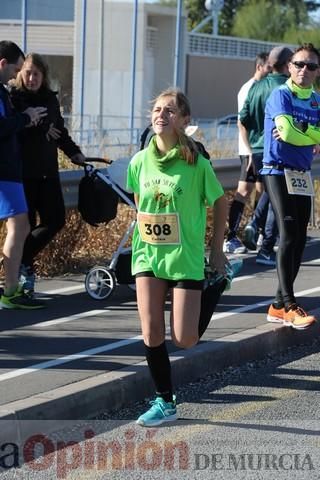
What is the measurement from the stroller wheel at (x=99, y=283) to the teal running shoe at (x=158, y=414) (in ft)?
9.50

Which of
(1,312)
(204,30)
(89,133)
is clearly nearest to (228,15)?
(204,30)

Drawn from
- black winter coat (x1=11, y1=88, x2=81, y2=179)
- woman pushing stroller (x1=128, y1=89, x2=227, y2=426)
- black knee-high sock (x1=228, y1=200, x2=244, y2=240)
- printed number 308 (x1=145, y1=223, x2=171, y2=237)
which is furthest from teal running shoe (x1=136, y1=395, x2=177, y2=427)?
black knee-high sock (x1=228, y1=200, x2=244, y2=240)

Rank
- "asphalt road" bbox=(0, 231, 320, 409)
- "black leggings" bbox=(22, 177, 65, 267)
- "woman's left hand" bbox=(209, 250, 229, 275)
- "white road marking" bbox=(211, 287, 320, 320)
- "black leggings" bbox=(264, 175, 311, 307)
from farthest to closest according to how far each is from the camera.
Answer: "black leggings" bbox=(22, 177, 65, 267) < "white road marking" bbox=(211, 287, 320, 320) < "black leggings" bbox=(264, 175, 311, 307) < "asphalt road" bbox=(0, 231, 320, 409) < "woman's left hand" bbox=(209, 250, 229, 275)

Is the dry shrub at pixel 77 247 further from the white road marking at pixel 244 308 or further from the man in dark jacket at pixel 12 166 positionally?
the white road marking at pixel 244 308

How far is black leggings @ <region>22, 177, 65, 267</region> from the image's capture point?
8.67 m

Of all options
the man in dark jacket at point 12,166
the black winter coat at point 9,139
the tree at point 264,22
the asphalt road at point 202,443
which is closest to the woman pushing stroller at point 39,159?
the man in dark jacket at point 12,166

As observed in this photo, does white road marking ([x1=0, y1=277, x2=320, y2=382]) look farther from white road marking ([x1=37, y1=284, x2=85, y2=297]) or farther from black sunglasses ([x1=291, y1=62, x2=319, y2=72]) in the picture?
black sunglasses ([x1=291, y1=62, x2=319, y2=72])

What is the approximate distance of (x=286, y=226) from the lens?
26.0 ft

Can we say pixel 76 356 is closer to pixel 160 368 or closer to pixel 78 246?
pixel 160 368

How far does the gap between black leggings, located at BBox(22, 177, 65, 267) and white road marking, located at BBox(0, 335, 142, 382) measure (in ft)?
5.06

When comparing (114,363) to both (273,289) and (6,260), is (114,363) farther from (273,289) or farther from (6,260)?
(273,289)

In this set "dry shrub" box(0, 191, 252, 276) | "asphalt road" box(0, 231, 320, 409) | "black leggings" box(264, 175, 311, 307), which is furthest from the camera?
"dry shrub" box(0, 191, 252, 276)

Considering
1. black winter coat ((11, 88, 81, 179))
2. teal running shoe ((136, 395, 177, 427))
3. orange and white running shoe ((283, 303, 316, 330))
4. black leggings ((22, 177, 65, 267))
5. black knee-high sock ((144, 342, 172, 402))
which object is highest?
black winter coat ((11, 88, 81, 179))

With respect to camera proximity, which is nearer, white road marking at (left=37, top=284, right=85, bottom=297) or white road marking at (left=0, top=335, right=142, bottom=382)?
white road marking at (left=0, top=335, right=142, bottom=382)
